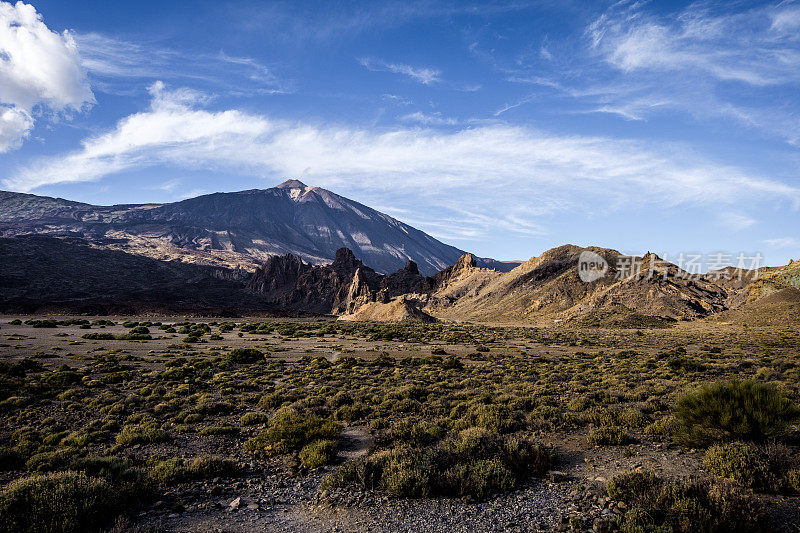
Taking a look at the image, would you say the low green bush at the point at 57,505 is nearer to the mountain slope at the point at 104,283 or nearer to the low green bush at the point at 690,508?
the low green bush at the point at 690,508

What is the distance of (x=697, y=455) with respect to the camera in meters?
9.79

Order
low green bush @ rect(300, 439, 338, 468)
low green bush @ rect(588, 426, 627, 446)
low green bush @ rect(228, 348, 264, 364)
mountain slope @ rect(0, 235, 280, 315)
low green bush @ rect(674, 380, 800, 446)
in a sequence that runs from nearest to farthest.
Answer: low green bush @ rect(674, 380, 800, 446) < low green bush @ rect(300, 439, 338, 468) < low green bush @ rect(588, 426, 627, 446) < low green bush @ rect(228, 348, 264, 364) < mountain slope @ rect(0, 235, 280, 315)

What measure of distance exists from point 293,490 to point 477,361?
2613cm

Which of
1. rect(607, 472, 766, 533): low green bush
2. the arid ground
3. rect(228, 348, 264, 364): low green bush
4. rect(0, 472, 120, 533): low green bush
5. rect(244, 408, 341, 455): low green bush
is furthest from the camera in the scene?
rect(228, 348, 264, 364): low green bush

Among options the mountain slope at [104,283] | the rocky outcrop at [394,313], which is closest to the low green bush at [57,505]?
the rocky outcrop at [394,313]

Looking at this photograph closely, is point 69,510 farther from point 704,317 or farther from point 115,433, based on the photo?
point 704,317

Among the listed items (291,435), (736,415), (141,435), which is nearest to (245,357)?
(141,435)

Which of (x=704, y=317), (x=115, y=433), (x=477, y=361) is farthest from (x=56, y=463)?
(x=704, y=317)

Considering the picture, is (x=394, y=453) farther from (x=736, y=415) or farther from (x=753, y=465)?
Answer: (x=736, y=415)

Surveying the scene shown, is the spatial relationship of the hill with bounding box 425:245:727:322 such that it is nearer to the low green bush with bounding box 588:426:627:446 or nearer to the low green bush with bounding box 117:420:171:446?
the low green bush with bounding box 588:426:627:446

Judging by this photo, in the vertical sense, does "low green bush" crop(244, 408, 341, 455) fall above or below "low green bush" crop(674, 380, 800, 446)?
below

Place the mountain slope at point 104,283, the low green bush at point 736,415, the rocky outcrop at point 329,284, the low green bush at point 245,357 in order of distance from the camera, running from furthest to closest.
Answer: the rocky outcrop at point 329,284
the mountain slope at point 104,283
the low green bush at point 245,357
the low green bush at point 736,415

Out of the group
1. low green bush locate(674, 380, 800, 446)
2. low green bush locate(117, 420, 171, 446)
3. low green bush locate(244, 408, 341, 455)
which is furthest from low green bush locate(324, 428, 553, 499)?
low green bush locate(117, 420, 171, 446)

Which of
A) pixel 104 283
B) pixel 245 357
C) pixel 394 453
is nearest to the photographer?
pixel 394 453
